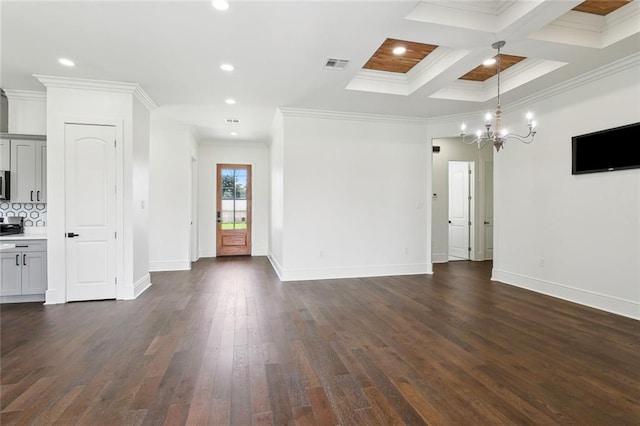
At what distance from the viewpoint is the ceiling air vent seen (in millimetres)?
3712

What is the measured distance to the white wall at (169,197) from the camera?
648 cm

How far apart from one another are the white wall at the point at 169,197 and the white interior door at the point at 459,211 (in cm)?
655

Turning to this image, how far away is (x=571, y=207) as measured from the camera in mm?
4383

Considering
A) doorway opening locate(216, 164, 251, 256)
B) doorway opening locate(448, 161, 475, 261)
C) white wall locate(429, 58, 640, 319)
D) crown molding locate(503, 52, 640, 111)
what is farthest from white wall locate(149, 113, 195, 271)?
doorway opening locate(448, 161, 475, 261)

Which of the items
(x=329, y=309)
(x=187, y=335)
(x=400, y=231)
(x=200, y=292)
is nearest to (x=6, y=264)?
(x=200, y=292)

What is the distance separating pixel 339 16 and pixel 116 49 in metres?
2.45

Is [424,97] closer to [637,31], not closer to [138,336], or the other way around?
[637,31]

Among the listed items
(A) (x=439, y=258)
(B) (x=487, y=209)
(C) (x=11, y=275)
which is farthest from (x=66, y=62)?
(B) (x=487, y=209)

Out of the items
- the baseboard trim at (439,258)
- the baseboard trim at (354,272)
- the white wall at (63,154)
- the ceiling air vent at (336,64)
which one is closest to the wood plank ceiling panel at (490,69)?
the ceiling air vent at (336,64)

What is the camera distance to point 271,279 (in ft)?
18.6

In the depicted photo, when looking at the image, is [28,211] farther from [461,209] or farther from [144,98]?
[461,209]

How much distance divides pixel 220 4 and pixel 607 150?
4.71 meters

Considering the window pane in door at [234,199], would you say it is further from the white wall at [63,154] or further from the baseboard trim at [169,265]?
the white wall at [63,154]

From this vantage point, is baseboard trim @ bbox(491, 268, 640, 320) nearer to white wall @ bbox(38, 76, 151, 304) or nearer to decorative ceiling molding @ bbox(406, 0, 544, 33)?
decorative ceiling molding @ bbox(406, 0, 544, 33)
